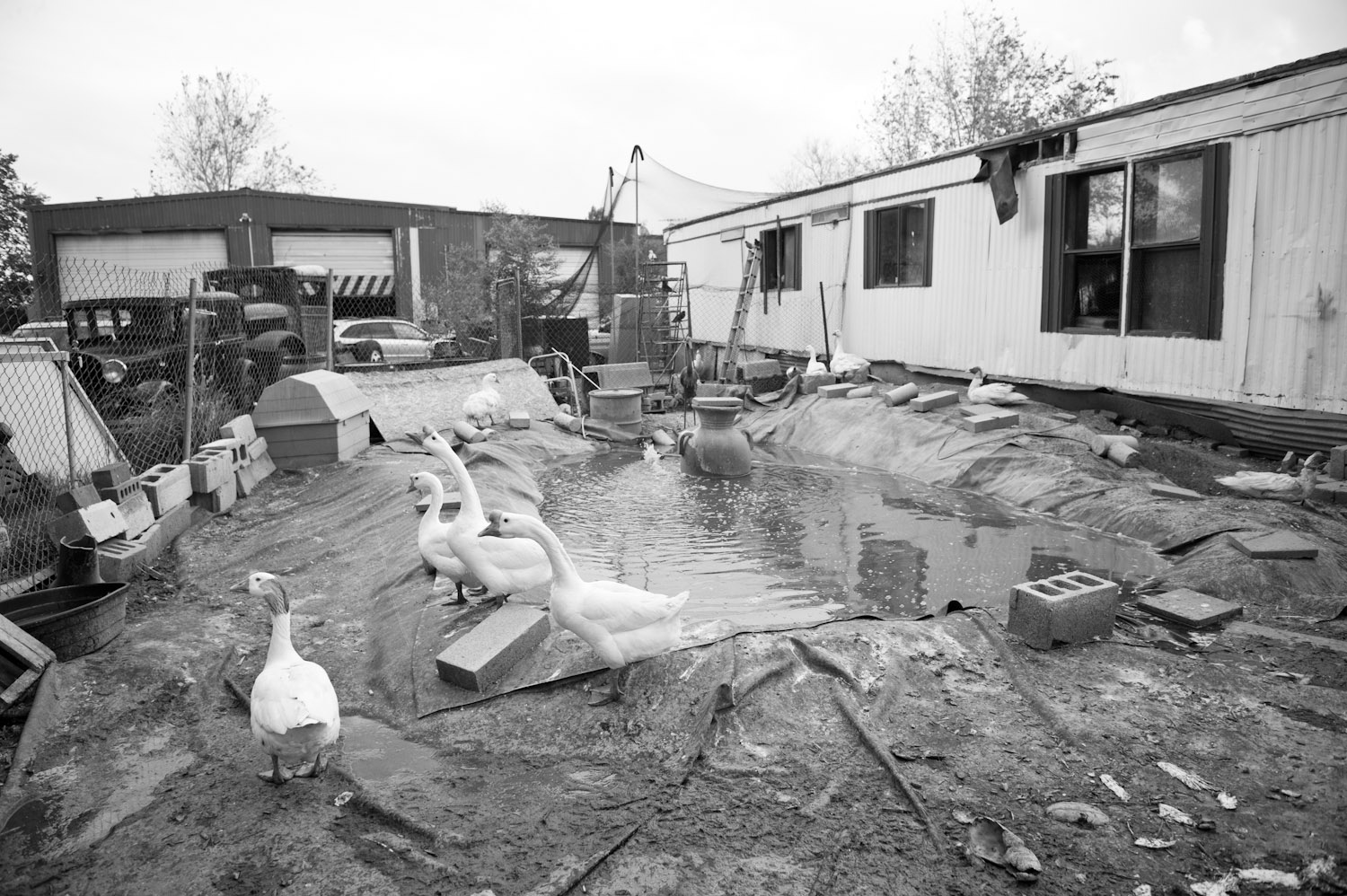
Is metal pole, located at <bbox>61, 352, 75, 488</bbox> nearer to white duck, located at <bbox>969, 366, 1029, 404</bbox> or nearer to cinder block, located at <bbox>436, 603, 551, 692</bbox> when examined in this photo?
cinder block, located at <bbox>436, 603, 551, 692</bbox>

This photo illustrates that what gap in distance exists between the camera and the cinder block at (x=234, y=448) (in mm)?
7863

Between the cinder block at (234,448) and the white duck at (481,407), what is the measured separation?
338 cm

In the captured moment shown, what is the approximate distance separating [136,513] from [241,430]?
8.31 feet

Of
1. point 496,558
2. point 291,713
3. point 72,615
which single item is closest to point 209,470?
point 72,615

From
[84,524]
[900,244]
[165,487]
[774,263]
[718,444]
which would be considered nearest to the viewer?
[84,524]

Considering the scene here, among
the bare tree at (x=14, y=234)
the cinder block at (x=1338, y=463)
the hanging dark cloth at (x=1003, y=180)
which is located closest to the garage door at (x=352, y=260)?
the bare tree at (x=14, y=234)

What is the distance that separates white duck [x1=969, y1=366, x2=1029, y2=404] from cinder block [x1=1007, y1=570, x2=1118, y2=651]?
651cm

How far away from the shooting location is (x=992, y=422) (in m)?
9.90

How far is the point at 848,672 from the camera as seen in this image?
414 centimetres

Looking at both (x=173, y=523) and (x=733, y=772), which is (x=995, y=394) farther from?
(x=173, y=523)

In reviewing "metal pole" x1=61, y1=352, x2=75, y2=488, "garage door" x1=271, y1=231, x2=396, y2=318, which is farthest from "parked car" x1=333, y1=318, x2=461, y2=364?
"metal pole" x1=61, y1=352, x2=75, y2=488

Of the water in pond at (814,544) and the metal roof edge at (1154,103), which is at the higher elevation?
the metal roof edge at (1154,103)

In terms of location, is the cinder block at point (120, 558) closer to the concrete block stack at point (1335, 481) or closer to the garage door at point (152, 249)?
the concrete block stack at point (1335, 481)

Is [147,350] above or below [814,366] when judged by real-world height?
above
